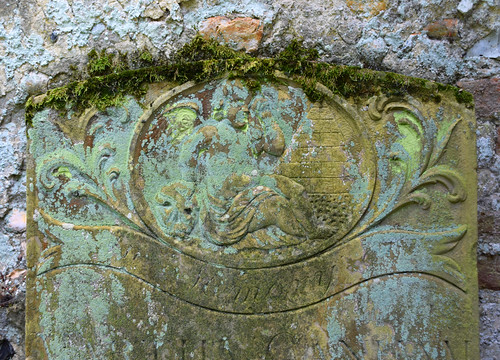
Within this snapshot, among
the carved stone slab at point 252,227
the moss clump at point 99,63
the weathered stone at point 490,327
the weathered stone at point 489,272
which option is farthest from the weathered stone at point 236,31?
the weathered stone at point 490,327

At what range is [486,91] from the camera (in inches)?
72.9

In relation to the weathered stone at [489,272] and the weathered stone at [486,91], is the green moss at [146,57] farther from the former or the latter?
the weathered stone at [489,272]

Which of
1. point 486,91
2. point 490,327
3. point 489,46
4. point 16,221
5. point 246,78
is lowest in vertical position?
point 490,327

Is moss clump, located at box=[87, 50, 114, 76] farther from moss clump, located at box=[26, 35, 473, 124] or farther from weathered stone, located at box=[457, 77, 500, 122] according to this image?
weathered stone, located at box=[457, 77, 500, 122]

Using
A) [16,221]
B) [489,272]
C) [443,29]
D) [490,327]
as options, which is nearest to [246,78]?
[443,29]

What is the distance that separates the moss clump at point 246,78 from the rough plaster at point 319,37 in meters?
0.11

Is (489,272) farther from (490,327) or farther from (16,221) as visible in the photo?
(16,221)

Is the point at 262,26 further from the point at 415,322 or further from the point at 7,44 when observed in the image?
the point at 415,322

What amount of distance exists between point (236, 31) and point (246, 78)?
0.24 metres

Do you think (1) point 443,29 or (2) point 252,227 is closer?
(2) point 252,227

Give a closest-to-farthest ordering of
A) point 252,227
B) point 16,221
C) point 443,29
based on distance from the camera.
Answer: point 252,227 → point 443,29 → point 16,221

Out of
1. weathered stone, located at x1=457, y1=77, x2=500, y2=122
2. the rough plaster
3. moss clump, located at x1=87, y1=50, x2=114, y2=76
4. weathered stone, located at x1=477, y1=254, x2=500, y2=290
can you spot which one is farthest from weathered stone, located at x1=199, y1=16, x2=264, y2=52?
weathered stone, located at x1=477, y1=254, x2=500, y2=290

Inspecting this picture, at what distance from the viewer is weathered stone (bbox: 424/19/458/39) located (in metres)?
1.84

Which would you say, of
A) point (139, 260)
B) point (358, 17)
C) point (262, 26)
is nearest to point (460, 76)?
point (358, 17)
